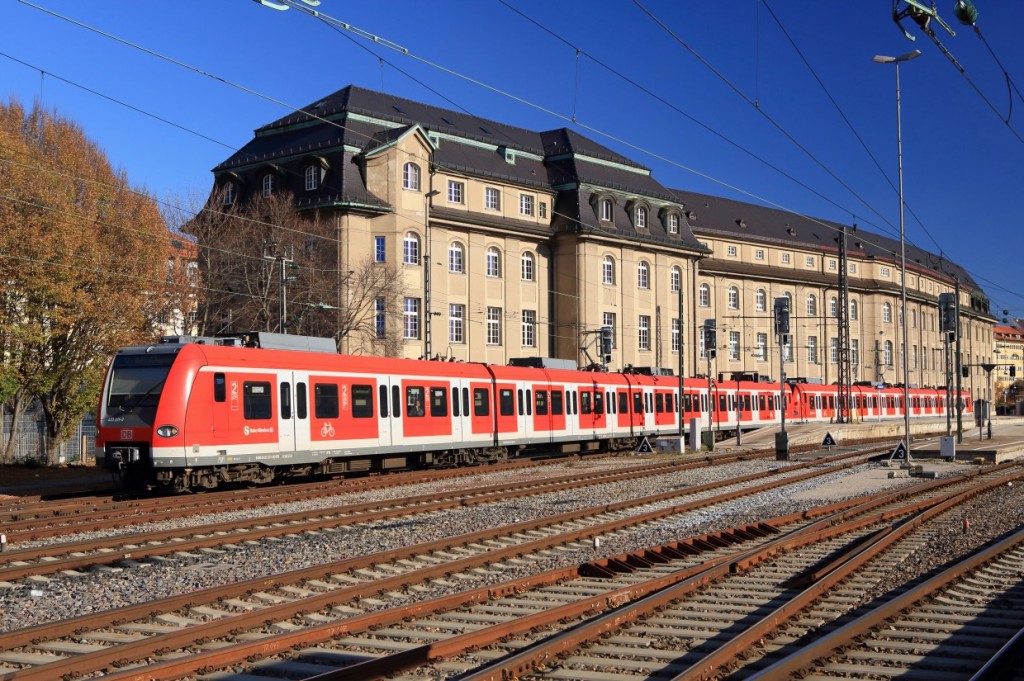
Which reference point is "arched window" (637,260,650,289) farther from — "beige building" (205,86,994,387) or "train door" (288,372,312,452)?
"train door" (288,372,312,452)

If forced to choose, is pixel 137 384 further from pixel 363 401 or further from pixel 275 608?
pixel 275 608

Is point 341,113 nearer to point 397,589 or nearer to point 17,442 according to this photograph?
point 17,442

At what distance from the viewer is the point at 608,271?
2761 inches

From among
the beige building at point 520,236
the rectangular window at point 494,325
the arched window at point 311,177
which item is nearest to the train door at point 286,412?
the beige building at point 520,236

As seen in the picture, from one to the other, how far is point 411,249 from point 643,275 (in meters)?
21.5

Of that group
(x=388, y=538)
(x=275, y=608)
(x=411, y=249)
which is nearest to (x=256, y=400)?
(x=388, y=538)

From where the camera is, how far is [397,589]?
11.0 metres

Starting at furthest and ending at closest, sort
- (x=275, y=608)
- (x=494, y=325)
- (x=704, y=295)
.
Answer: (x=704, y=295) < (x=494, y=325) < (x=275, y=608)

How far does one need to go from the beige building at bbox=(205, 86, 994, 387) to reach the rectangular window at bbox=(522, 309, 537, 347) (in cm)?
13

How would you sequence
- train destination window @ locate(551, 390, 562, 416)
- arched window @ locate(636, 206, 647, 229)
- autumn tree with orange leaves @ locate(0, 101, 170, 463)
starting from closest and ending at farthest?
autumn tree with orange leaves @ locate(0, 101, 170, 463) → train destination window @ locate(551, 390, 562, 416) → arched window @ locate(636, 206, 647, 229)

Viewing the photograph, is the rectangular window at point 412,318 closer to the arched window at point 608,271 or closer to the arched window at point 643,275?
the arched window at point 608,271

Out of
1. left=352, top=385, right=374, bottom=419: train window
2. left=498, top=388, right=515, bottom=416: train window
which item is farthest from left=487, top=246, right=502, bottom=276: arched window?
left=352, top=385, right=374, bottom=419: train window

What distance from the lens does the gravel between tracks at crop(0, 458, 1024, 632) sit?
1102cm

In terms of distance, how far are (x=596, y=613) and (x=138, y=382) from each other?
15.0 meters
